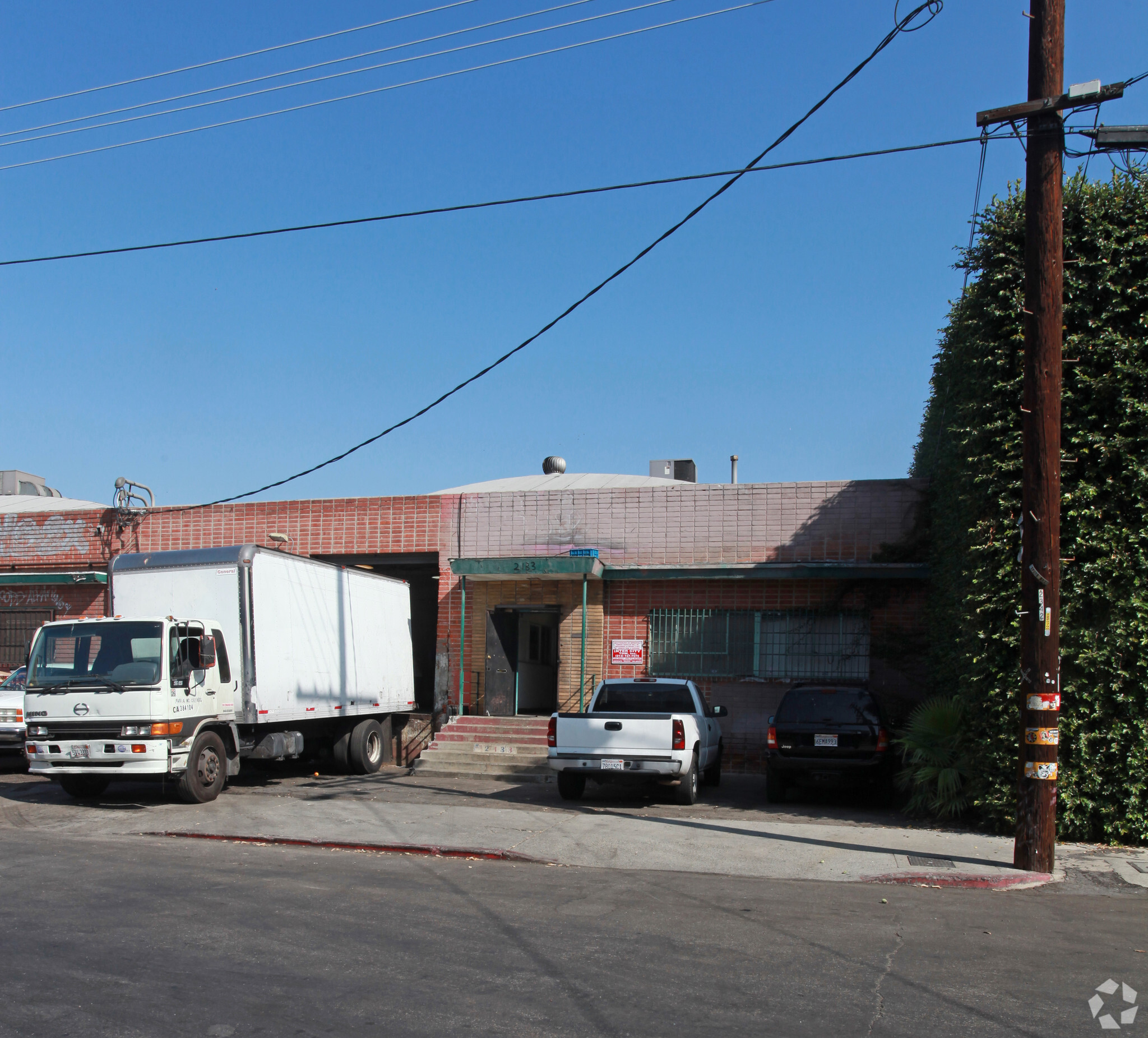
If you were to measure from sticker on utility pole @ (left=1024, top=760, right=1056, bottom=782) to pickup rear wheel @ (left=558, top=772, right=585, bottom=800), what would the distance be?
20.4ft

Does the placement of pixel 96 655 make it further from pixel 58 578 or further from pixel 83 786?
pixel 58 578

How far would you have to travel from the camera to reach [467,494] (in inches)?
817

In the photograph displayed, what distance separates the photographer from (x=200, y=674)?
13.8 metres

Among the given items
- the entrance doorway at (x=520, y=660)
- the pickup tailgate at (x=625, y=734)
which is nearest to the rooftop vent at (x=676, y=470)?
the entrance doorway at (x=520, y=660)

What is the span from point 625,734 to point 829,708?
9.32 feet

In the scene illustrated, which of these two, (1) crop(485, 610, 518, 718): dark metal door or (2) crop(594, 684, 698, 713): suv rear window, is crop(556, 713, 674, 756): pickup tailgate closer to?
(2) crop(594, 684, 698, 713): suv rear window

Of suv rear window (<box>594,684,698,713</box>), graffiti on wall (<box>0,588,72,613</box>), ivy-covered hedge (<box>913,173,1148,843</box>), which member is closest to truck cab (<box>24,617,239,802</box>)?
suv rear window (<box>594,684,698,713</box>)

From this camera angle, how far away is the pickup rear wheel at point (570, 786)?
14.5 m

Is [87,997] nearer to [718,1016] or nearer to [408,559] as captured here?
[718,1016]

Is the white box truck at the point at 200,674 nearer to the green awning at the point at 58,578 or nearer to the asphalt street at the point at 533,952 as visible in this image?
the asphalt street at the point at 533,952

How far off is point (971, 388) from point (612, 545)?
8.10 metres

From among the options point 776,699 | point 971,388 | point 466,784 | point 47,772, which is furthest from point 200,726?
point 971,388

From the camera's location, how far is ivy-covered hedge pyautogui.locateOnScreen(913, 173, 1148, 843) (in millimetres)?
11312

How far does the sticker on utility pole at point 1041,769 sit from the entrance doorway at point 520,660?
36.0 ft
